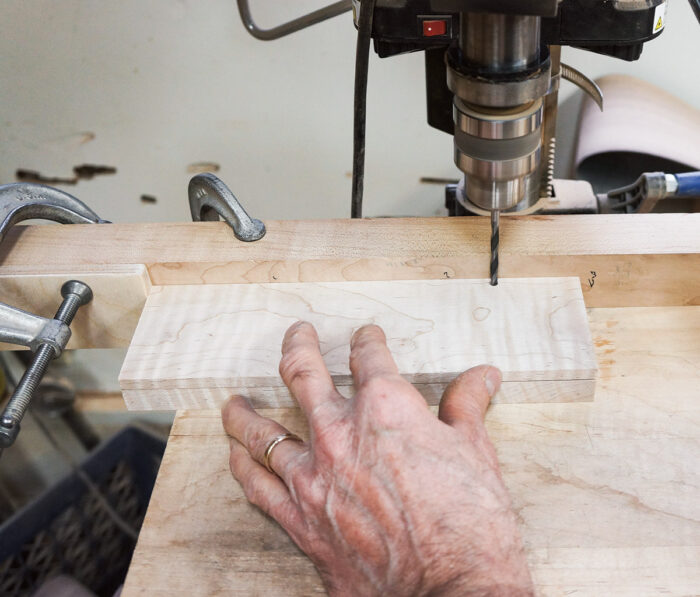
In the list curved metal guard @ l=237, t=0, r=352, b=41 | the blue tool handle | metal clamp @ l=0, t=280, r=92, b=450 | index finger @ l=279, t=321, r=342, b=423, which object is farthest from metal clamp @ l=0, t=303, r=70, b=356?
the blue tool handle

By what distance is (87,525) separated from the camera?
127cm

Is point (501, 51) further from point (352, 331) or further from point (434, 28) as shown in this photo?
point (352, 331)

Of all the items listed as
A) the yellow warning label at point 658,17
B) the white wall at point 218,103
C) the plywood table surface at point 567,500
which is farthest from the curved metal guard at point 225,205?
the white wall at point 218,103

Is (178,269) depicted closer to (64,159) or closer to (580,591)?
(580,591)

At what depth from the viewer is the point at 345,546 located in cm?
56

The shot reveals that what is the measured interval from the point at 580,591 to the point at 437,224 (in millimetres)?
431

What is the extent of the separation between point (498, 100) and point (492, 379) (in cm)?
27

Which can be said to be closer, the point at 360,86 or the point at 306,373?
the point at 306,373

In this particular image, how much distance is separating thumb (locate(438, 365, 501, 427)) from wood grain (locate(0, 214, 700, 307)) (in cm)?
16

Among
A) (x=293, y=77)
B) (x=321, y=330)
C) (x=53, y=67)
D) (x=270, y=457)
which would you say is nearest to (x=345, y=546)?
(x=270, y=457)

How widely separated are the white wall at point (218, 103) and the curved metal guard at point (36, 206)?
62cm

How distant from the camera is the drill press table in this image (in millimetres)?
579

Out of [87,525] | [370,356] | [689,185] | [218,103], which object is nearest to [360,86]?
[370,356]

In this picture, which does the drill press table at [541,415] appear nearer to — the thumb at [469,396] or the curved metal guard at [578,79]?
the thumb at [469,396]
